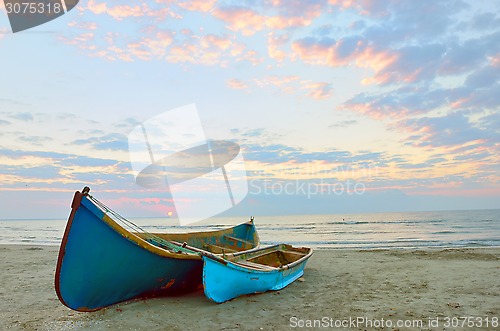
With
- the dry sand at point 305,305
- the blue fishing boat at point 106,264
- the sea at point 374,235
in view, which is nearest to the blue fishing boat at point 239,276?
the dry sand at point 305,305

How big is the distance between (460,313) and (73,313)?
7.70 metres

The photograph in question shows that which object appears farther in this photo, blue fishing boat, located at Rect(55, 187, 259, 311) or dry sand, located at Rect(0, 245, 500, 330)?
dry sand, located at Rect(0, 245, 500, 330)

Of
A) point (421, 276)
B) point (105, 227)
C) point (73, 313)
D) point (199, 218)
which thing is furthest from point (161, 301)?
point (199, 218)

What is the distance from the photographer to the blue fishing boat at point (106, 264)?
535cm

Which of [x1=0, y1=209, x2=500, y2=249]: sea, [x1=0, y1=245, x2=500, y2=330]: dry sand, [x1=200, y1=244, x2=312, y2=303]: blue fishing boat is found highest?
[x1=200, y1=244, x2=312, y2=303]: blue fishing boat

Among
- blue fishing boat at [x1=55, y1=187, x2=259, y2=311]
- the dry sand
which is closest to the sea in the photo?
the dry sand

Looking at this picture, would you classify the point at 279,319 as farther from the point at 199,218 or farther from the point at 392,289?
the point at 199,218

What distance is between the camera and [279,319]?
614 cm

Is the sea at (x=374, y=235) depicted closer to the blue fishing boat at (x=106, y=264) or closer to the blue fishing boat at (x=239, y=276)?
the blue fishing boat at (x=239, y=276)

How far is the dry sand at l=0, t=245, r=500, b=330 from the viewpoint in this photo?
19.5 feet

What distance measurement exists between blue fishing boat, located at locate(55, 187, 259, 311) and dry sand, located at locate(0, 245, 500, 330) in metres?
0.41

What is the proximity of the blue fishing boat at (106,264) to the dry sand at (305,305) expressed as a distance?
0.41 m

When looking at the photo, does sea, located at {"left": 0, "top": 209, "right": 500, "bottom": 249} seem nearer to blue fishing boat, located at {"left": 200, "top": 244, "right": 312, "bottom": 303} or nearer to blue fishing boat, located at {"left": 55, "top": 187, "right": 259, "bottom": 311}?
blue fishing boat, located at {"left": 200, "top": 244, "right": 312, "bottom": 303}

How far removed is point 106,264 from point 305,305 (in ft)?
13.6
